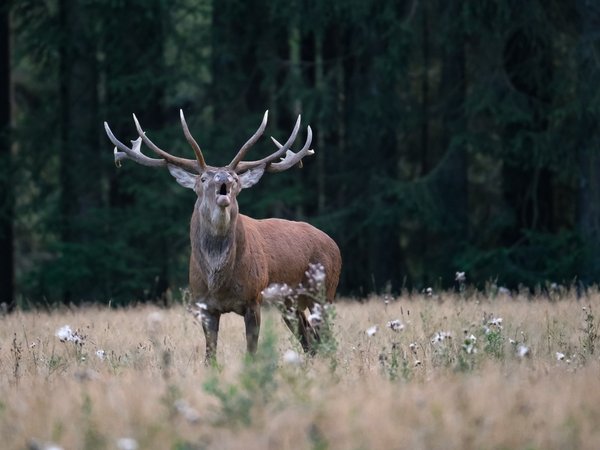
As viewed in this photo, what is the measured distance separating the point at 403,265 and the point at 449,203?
5069 millimetres

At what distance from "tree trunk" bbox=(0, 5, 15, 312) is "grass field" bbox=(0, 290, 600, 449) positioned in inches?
553

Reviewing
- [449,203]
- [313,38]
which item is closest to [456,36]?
[449,203]

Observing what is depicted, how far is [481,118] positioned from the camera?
21297mm

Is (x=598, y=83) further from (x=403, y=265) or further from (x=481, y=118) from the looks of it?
(x=403, y=265)

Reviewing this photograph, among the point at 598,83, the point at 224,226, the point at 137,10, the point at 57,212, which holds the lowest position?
the point at 57,212

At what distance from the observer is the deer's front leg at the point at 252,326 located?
9.35 metres

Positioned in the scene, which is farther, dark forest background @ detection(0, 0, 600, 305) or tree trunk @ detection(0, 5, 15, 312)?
tree trunk @ detection(0, 5, 15, 312)

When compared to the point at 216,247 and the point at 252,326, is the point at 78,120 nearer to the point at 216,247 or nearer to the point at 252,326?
the point at 216,247

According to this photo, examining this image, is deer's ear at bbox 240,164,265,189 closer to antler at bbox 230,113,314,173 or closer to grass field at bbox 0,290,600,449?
antler at bbox 230,113,314,173

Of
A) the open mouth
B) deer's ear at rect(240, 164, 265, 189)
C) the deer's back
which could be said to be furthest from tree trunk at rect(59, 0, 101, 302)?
the open mouth

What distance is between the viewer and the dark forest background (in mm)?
19578

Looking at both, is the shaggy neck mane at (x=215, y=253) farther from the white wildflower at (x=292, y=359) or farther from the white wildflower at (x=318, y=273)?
the white wildflower at (x=292, y=359)

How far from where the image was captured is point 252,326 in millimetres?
9430

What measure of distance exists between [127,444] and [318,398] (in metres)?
1.42
